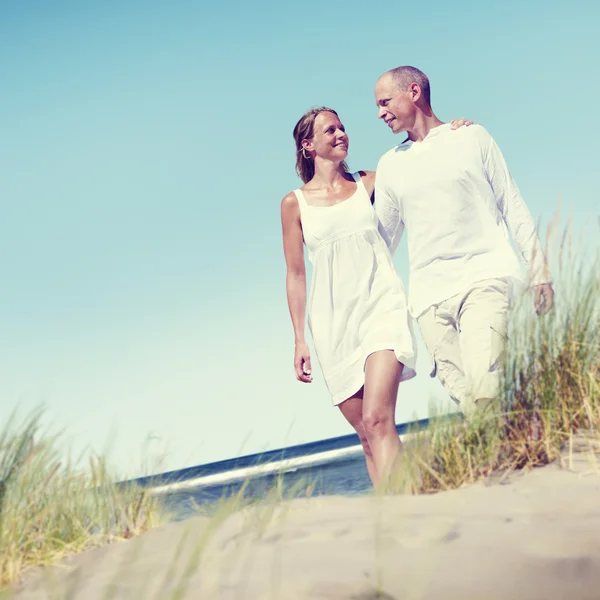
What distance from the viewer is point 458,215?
3.46 metres

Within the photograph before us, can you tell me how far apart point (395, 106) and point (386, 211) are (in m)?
0.52

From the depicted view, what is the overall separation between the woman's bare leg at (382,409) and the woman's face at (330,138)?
115cm

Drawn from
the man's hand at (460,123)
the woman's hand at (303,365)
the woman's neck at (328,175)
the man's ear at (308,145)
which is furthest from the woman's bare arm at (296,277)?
the man's hand at (460,123)

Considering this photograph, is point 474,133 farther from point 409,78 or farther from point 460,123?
point 409,78

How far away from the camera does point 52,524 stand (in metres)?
2.90

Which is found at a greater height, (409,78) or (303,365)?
(409,78)

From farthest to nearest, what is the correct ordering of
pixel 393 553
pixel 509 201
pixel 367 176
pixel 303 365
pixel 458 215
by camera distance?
pixel 367 176
pixel 303 365
pixel 509 201
pixel 458 215
pixel 393 553

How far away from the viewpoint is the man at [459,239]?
329 cm

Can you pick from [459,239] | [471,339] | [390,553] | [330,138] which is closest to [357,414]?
[471,339]

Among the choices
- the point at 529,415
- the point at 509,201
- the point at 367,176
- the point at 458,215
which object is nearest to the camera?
the point at 529,415

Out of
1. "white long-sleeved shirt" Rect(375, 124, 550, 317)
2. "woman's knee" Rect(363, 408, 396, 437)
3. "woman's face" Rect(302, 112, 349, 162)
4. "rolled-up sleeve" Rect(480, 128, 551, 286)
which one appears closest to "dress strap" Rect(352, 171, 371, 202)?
"woman's face" Rect(302, 112, 349, 162)

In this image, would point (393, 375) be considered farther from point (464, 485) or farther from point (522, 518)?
point (522, 518)

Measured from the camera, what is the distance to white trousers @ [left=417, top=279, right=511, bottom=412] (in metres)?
3.15

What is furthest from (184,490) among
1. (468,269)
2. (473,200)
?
(473,200)
